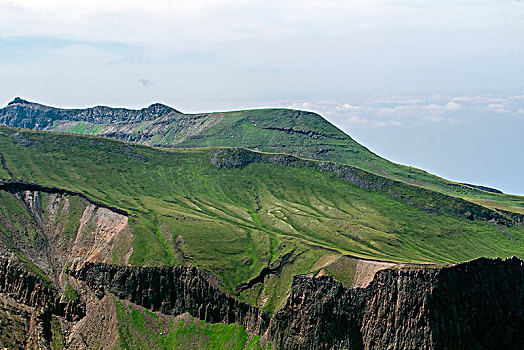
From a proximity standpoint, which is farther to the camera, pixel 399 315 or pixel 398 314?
pixel 398 314

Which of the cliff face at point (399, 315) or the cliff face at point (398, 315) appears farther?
the cliff face at point (398, 315)

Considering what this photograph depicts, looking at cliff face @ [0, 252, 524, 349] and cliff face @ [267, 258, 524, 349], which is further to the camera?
cliff face @ [0, 252, 524, 349]

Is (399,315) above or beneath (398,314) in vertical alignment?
beneath

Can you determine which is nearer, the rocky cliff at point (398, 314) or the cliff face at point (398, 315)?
the rocky cliff at point (398, 314)

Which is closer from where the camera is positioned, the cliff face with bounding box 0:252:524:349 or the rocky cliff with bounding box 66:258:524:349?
the rocky cliff with bounding box 66:258:524:349

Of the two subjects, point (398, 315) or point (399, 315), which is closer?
point (399, 315)

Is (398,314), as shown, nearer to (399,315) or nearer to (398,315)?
(398,315)

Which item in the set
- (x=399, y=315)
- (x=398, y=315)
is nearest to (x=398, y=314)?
(x=398, y=315)

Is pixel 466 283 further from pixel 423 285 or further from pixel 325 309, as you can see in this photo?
pixel 325 309
